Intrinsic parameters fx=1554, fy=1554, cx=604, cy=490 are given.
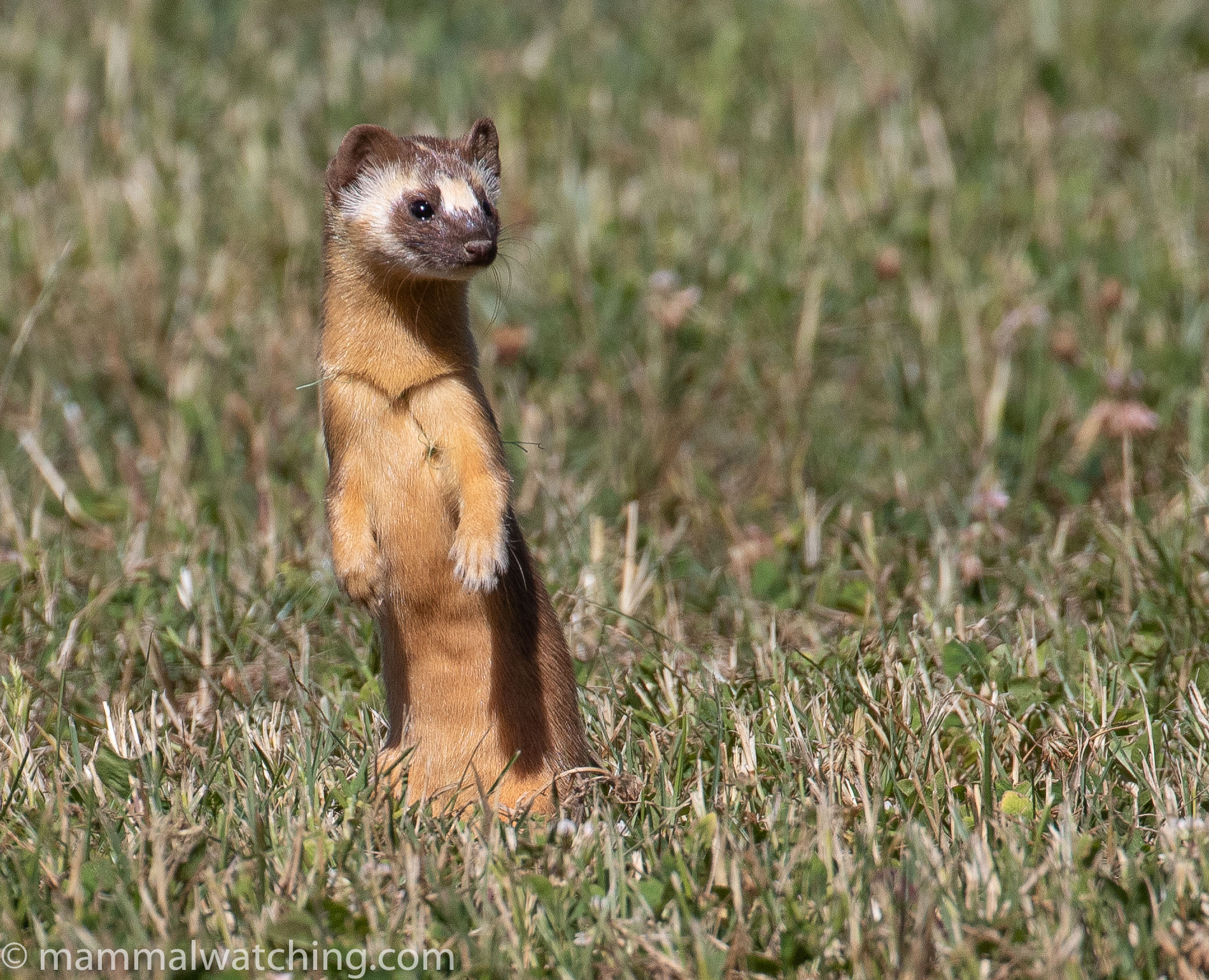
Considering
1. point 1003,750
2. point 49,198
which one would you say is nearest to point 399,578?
point 1003,750

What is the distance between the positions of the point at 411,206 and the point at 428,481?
581 millimetres

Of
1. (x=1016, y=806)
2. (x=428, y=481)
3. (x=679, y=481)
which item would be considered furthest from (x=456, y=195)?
(x=679, y=481)

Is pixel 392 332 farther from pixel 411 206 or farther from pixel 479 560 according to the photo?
pixel 479 560

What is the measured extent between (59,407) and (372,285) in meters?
3.12

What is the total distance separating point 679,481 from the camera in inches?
218

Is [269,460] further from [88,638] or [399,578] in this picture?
[399,578]

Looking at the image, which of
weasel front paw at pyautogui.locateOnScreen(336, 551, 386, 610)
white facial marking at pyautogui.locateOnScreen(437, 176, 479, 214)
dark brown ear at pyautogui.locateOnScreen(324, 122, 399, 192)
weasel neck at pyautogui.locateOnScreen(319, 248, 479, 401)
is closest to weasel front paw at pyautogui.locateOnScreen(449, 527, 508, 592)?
weasel front paw at pyautogui.locateOnScreen(336, 551, 386, 610)

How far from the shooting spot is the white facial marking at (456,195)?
3.27 meters

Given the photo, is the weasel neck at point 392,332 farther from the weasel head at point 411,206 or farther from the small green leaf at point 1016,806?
the small green leaf at point 1016,806

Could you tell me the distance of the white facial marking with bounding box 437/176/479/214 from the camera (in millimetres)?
3270

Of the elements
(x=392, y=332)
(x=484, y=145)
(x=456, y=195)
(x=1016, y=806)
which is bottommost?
(x=1016, y=806)

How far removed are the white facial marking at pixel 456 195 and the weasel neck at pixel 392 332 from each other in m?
0.17

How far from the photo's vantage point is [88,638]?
445cm

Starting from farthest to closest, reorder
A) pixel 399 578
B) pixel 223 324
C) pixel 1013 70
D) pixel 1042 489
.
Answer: pixel 1013 70 < pixel 223 324 < pixel 1042 489 < pixel 399 578
